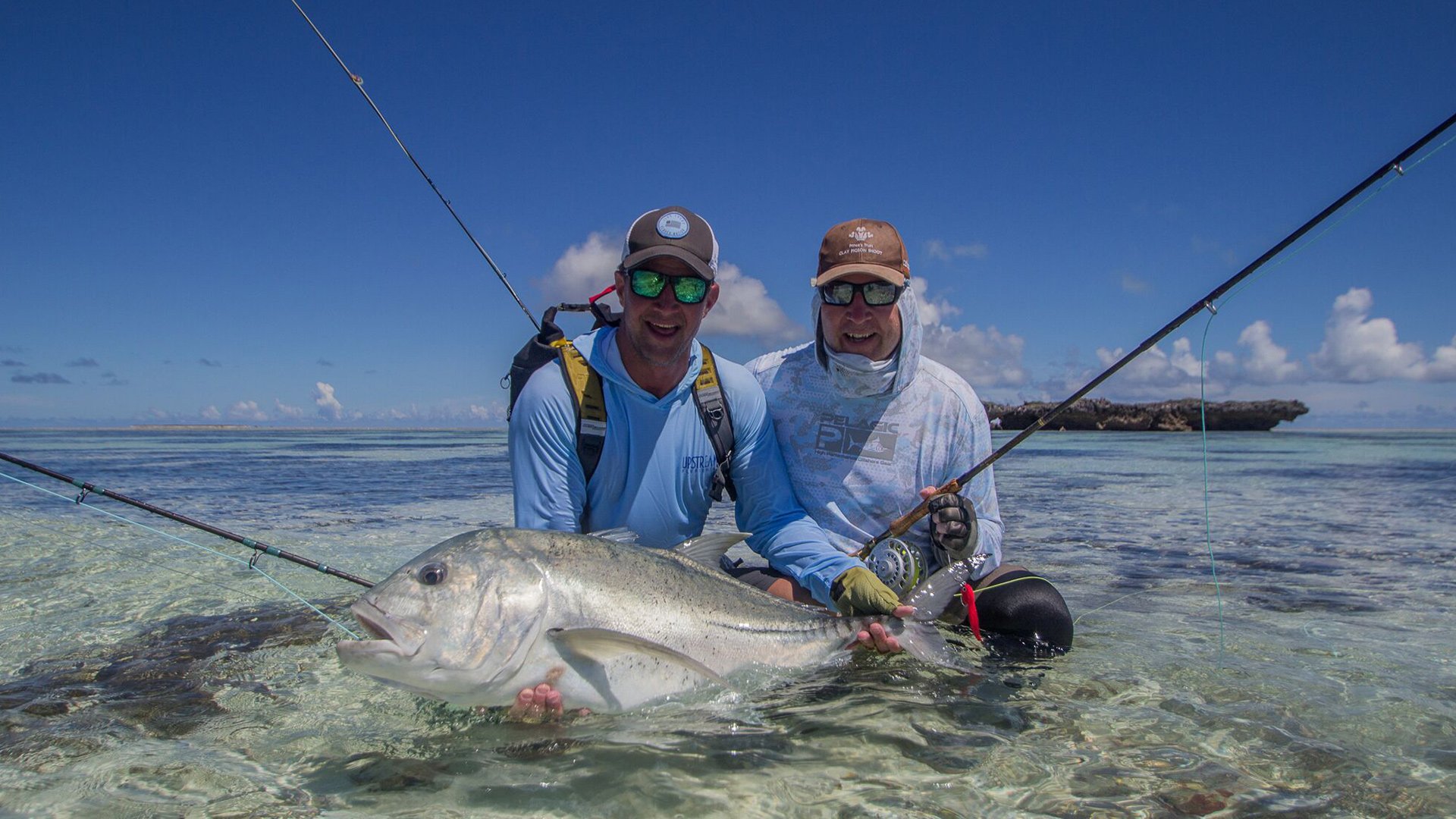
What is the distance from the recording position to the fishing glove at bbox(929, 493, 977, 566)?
4.16m

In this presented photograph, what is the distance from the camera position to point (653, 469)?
167 inches

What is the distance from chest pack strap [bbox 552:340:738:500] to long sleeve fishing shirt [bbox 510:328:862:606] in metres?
0.03

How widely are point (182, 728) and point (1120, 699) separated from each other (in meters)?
4.29

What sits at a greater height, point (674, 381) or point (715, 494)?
point (674, 381)

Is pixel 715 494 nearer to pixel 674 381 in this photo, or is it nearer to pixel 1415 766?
pixel 674 381

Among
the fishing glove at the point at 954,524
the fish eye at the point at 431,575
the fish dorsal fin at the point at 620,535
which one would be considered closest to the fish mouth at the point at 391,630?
the fish eye at the point at 431,575

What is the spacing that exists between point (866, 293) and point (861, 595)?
170cm

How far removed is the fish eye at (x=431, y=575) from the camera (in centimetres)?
279

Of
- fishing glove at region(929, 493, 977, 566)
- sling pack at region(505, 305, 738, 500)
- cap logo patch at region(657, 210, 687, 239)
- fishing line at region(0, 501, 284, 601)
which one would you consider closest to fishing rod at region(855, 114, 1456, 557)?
fishing glove at region(929, 493, 977, 566)

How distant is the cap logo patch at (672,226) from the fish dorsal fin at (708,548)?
5.09ft

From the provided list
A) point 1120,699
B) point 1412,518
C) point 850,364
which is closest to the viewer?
point 1120,699

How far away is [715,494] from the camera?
181 inches

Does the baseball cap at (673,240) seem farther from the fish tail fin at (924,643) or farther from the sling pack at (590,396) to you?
the fish tail fin at (924,643)

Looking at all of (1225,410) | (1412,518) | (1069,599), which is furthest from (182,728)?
(1225,410)
